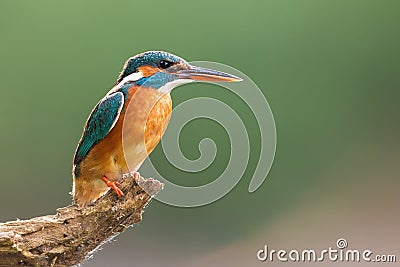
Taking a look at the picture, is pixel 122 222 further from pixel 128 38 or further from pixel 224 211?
pixel 128 38

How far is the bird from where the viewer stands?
1262 millimetres

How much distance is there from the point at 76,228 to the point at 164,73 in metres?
0.40

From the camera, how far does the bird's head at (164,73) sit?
1315mm

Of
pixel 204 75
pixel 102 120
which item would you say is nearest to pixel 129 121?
pixel 102 120

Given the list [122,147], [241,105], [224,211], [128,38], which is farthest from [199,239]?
[122,147]

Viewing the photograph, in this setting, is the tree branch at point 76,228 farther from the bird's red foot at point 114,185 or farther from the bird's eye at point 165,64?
the bird's eye at point 165,64

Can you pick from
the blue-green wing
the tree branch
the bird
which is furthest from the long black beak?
the tree branch

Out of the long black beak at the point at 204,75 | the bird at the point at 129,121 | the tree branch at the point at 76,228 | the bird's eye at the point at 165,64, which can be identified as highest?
the bird's eye at the point at 165,64

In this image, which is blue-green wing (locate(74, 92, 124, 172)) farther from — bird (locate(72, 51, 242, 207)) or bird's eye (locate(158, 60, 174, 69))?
bird's eye (locate(158, 60, 174, 69))

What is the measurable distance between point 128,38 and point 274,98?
0.70 m

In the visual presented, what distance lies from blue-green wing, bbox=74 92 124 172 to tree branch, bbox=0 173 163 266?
0.42 ft

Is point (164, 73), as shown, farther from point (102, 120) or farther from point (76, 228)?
point (76, 228)

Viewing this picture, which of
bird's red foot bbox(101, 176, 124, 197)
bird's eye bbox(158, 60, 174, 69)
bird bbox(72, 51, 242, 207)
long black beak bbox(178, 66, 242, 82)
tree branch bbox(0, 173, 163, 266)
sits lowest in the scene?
tree branch bbox(0, 173, 163, 266)

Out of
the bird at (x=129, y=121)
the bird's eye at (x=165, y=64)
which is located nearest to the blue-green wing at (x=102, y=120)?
the bird at (x=129, y=121)
